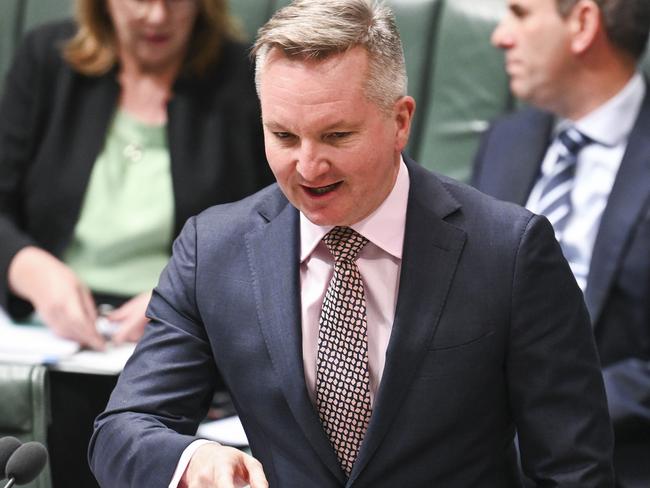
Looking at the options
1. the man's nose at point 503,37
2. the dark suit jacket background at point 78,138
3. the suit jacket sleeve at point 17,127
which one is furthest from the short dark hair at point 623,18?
the suit jacket sleeve at point 17,127

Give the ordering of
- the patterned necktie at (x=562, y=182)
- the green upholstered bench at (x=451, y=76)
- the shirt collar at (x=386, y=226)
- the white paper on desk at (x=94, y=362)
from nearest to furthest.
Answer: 1. the shirt collar at (x=386, y=226)
2. the white paper on desk at (x=94, y=362)
3. the patterned necktie at (x=562, y=182)
4. the green upholstered bench at (x=451, y=76)

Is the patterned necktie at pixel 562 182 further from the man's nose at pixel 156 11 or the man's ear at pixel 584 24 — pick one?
the man's nose at pixel 156 11

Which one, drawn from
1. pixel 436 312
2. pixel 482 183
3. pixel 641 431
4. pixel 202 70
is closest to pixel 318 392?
pixel 436 312

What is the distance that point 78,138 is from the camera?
2.52 m

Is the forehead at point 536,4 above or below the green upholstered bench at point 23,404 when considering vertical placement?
above

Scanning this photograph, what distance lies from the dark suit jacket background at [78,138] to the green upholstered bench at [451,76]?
15.0 inches

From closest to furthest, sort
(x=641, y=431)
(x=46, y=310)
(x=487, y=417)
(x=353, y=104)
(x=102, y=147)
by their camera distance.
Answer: (x=353, y=104) < (x=487, y=417) < (x=641, y=431) < (x=46, y=310) < (x=102, y=147)

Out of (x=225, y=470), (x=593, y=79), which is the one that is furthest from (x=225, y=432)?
(x=593, y=79)

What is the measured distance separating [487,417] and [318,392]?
0.21m

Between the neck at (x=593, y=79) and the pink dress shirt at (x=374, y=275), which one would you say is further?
the neck at (x=593, y=79)

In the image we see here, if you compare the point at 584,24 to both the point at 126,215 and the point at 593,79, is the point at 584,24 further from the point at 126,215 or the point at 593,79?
the point at 126,215

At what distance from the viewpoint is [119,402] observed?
1517 millimetres

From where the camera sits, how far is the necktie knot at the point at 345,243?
1.50 m

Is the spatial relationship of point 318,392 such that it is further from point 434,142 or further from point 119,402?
point 434,142
